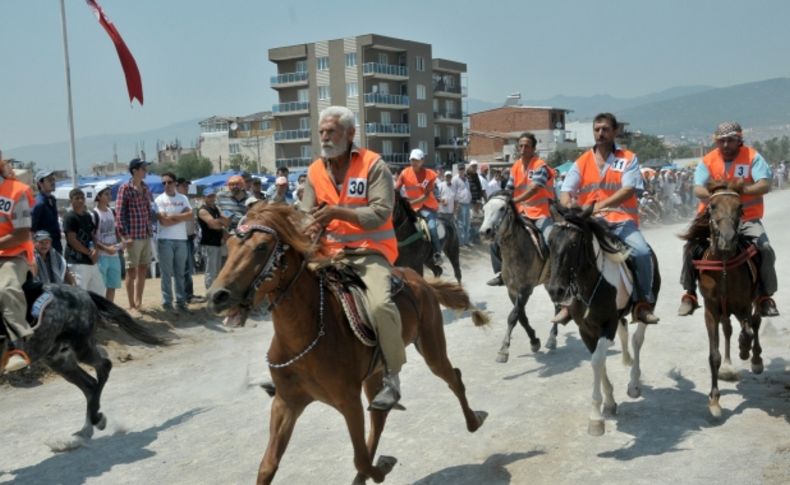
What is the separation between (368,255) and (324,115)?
1.09 meters

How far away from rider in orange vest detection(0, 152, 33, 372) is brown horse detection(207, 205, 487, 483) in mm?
3297

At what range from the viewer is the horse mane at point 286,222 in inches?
187

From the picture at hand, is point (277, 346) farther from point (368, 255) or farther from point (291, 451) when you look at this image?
point (291, 451)

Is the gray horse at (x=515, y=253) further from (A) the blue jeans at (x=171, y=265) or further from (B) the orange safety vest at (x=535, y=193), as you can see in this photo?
(A) the blue jeans at (x=171, y=265)

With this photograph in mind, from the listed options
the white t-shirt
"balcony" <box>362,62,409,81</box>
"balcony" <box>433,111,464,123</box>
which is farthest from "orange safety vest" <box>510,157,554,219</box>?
"balcony" <box>433,111,464,123</box>

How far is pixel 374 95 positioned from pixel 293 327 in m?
78.3

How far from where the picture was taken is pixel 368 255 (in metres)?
5.84

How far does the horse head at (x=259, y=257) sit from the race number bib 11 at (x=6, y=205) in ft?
11.5

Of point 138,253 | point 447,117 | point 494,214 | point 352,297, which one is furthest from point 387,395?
point 447,117

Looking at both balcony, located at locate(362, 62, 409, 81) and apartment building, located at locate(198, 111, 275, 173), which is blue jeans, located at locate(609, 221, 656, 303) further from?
apartment building, located at locate(198, 111, 275, 173)

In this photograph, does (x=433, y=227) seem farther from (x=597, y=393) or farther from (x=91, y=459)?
(x=91, y=459)

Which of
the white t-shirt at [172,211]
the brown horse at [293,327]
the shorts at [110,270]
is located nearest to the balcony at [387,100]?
the white t-shirt at [172,211]

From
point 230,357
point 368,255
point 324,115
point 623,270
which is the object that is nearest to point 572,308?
point 623,270

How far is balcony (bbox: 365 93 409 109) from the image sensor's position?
81625 mm
